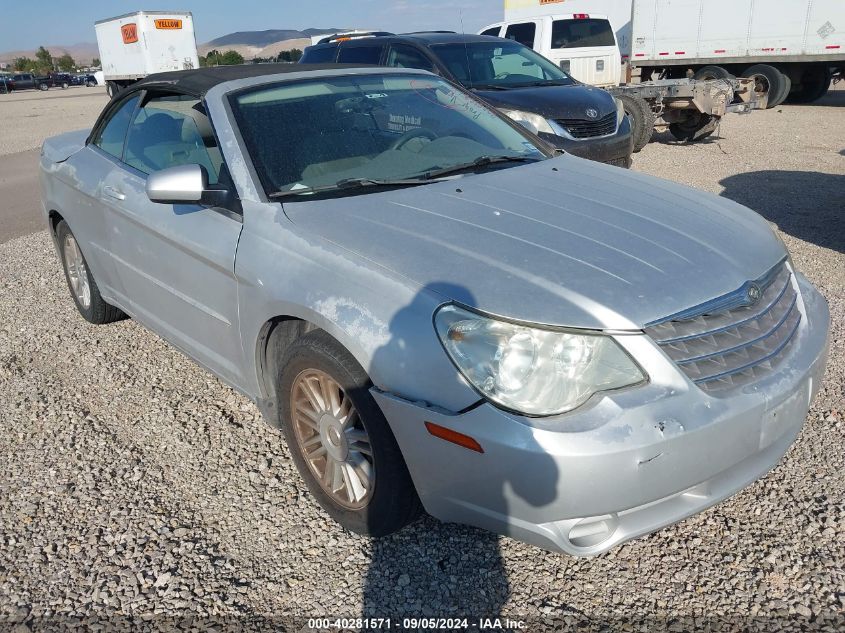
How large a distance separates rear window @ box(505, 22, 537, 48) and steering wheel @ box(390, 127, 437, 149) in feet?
33.8

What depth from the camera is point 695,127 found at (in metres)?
12.2

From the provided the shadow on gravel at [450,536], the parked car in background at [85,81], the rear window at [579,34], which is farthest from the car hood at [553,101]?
the parked car in background at [85,81]

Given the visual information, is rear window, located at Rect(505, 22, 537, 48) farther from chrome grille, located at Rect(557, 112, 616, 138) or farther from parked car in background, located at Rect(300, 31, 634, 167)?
chrome grille, located at Rect(557, 112, 616, 138)

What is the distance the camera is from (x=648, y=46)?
17.6m

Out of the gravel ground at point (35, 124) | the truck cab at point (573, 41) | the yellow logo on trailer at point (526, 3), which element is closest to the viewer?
the truck cab at point (573, 41)

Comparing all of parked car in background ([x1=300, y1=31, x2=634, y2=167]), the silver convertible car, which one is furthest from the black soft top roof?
parked car in background ([x1=300, y1=31, x2=634, y2=167])

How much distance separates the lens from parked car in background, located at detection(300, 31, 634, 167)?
7.89 meters

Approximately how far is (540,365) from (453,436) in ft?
1.08

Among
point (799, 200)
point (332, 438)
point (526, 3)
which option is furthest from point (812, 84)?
point (332, 438)

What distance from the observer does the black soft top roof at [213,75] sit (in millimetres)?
3535

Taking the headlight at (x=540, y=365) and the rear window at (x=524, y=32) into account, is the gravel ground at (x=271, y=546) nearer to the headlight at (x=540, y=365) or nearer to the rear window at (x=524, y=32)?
the headlight at (x=540, y=365)

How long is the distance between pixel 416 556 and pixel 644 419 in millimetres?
1052

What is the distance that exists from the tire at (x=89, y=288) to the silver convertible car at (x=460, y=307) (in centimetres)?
105

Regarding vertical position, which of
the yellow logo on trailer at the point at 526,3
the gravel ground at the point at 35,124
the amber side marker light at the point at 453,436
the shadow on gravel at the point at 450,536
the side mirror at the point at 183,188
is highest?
the yellow logo on trailer at the point at 526,3
